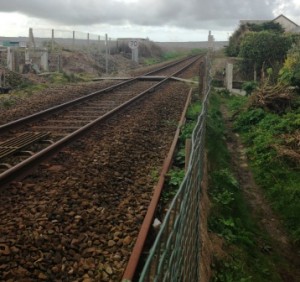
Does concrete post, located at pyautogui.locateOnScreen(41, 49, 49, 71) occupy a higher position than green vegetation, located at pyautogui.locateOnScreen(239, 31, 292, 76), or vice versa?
green vegetation, located at pyautogui.locateOnScreen(239, 31, 292, 76)

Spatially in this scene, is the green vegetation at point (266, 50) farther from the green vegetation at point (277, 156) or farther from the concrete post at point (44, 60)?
the concrete post at point (44, 60)

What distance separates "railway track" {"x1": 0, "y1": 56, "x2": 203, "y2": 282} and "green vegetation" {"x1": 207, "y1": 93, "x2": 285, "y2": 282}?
1.12 meters

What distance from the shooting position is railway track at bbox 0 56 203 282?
13.3 ft

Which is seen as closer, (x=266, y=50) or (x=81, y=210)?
(x=81, y=210)

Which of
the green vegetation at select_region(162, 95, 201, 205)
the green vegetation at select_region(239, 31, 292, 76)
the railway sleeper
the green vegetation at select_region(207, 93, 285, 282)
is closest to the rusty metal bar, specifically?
the green vegetation at select_region(162, 95, 201, 205)

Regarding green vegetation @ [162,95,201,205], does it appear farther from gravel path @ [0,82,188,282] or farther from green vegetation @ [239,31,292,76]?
green vegetation @ [239,31,292,76]

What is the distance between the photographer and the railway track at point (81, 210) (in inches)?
159

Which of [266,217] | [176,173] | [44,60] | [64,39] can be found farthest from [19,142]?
[64,39]

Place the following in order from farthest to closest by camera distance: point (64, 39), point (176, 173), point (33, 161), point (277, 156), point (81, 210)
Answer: point (64, 39)
point (277, 156)
point (33, 161)
point (176, 173)
point (81, 210)

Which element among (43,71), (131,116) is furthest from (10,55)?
(131,116)

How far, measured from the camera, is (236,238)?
6.22m

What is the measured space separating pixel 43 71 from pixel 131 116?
15.8 meters

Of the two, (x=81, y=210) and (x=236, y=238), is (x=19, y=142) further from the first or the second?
(x=236, y=238)

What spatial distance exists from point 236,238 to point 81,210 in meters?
2.39
